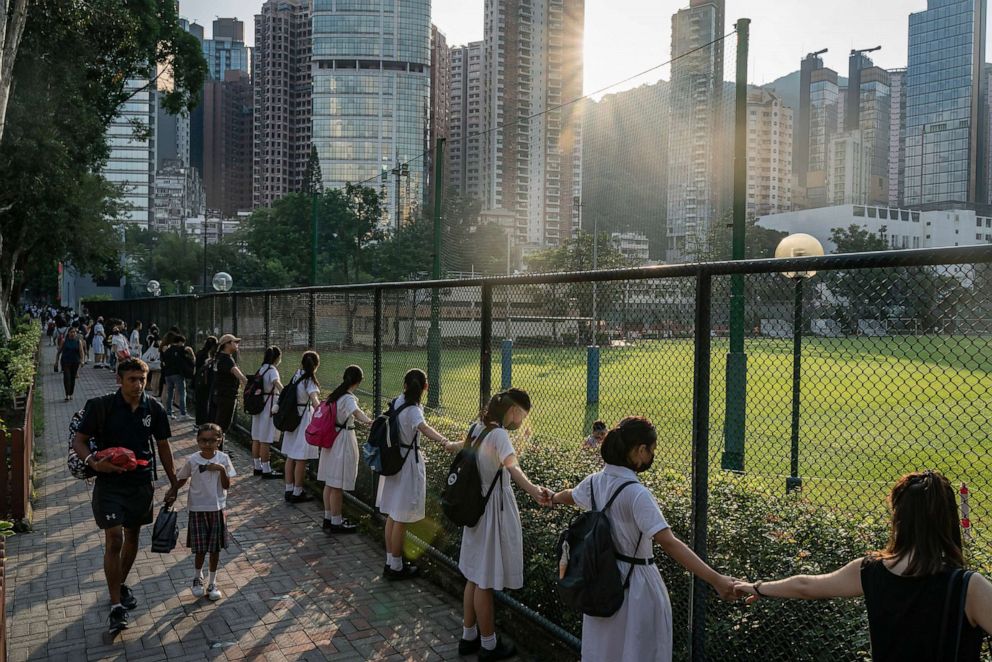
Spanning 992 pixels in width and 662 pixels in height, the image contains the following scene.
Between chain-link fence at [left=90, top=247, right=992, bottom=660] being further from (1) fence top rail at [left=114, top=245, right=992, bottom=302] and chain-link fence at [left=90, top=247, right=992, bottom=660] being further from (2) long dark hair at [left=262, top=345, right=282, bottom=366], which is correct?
(2) long dark hair at [left=262, top=345, right=282, bottom=366]

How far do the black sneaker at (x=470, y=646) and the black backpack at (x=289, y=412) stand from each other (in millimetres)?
4333

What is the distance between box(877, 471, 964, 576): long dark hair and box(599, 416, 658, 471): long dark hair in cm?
117

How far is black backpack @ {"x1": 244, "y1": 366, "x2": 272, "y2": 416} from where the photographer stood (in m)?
10.1

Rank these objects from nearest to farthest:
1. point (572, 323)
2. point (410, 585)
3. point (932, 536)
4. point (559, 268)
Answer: point (932, 536)
point (410, 585)
point (572, 323)
point (559, 268)

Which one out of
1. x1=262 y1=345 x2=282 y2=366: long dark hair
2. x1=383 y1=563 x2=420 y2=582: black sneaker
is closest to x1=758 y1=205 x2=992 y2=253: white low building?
x1=262 y1=345 x2=282 y2=366: long dark hair

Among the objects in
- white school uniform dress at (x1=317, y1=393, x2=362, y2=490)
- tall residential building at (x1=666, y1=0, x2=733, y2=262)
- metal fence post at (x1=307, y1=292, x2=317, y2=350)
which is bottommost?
white school uniform dress at (x1=317, y1=393, x2=362, y2=490)

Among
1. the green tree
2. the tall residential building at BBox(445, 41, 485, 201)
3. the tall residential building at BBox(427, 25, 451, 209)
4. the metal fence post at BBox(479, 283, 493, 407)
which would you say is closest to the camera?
the metal fence post at BBox(479, 283, 493, 407)

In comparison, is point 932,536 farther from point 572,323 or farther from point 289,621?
point 572,323

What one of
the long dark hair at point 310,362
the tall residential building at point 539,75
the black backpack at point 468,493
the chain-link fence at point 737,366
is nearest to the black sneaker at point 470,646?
the chain-link fence at point 737,366

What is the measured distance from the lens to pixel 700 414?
4.05 meters

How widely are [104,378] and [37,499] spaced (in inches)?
648

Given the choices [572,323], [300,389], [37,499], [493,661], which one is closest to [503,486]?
[493,661]

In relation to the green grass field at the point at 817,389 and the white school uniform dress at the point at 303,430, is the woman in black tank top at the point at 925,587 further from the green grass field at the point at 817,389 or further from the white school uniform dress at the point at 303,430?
the white school uniform dress at the point at 303,430

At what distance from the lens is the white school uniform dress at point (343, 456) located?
25.5 ft
